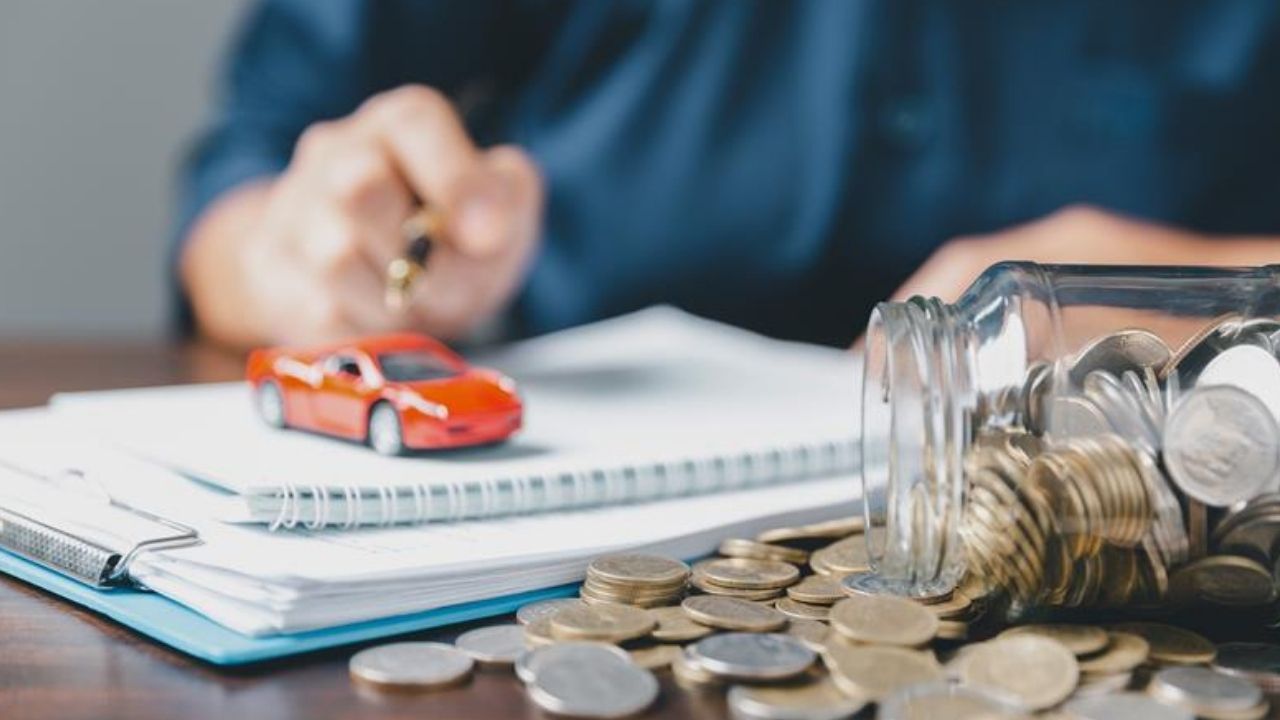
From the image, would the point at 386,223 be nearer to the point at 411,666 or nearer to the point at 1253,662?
the point at 411,666

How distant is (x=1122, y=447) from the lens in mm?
496

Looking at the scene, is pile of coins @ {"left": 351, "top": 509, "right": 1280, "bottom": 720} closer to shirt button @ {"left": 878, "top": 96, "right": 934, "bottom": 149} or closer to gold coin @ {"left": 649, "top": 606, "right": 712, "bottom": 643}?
gold coin @ {"left": 649, "top": 606, "right": 712, "bottom": 643}

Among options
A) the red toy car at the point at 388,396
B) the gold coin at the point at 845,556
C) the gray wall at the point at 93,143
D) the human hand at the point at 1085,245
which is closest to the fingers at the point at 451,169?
the red toy car at the point at 388,396

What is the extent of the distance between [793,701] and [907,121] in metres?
1.10

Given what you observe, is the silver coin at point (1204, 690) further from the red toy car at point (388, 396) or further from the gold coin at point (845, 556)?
the red toy car at point (388, 396)

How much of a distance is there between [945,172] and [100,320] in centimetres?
131

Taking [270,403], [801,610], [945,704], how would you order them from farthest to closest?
[270,403] → [801,610] → [945,704]

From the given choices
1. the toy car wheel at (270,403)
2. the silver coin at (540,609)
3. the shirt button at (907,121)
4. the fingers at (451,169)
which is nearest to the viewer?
the silver coin at (540,609)

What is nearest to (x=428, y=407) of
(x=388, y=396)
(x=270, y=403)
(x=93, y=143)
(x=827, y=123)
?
(x=388, y=396)

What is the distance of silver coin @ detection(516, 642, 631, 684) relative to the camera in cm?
46

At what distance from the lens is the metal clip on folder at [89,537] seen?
54cm

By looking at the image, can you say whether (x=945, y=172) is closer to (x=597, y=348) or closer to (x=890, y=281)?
(x=890, y=281)

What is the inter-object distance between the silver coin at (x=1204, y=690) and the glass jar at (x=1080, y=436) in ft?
0.16

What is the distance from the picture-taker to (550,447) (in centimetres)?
72
